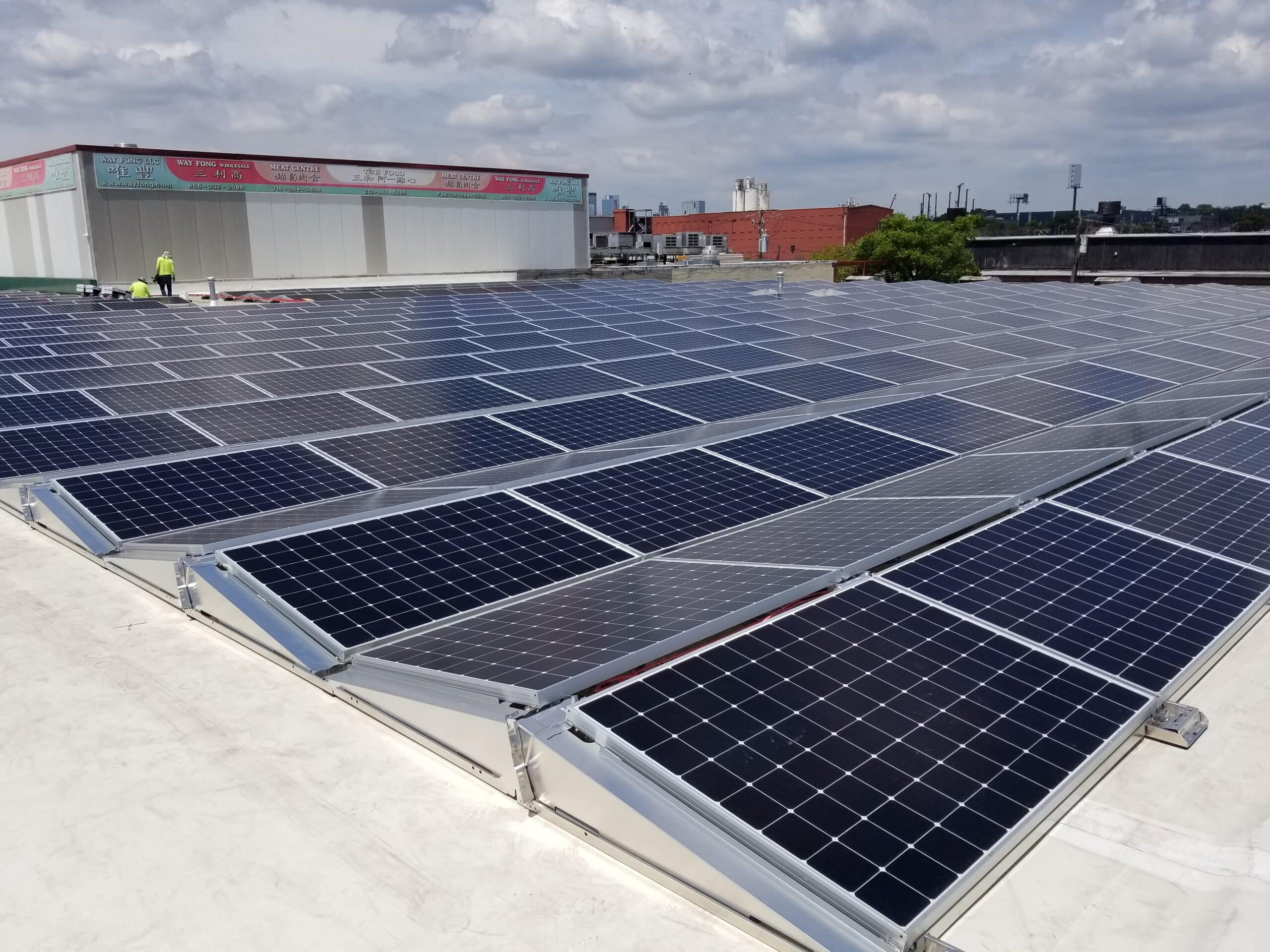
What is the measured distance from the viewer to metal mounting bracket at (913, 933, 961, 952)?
3738 millimetres

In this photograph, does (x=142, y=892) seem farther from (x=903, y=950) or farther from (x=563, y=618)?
(x=903, y=950)

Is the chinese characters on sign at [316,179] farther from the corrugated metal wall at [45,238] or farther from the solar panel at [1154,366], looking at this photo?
the solar panel at [1154,366]

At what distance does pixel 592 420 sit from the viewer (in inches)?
559

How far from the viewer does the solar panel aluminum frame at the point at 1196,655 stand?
561 centimetres

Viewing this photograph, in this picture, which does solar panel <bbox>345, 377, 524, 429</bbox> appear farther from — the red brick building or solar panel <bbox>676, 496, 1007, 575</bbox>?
the red brick building

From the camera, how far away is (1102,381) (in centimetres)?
1797

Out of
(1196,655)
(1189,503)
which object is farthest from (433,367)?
(1196,655)

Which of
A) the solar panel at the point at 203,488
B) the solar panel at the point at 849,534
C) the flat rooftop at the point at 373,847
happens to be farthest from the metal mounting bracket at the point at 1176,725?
the solar panel at the point at 203,488

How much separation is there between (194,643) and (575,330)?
18023 millimetres

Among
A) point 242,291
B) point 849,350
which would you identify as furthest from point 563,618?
point 242,291

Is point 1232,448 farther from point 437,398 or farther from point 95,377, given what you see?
point 95,377

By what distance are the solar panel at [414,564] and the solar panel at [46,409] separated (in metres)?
7.83

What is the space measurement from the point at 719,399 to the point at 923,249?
61.6 m

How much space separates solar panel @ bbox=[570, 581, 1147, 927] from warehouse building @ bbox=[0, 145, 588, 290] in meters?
44.6
